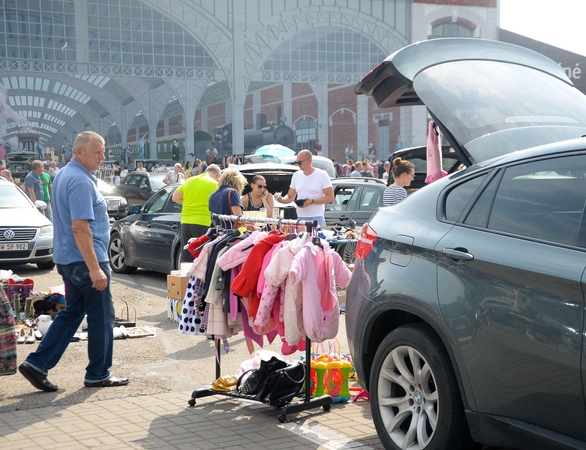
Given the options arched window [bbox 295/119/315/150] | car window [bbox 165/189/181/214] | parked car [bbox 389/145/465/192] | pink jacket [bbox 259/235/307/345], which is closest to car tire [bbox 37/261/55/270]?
car window [bbox 165/189/181/214]

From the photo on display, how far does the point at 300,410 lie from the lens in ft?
19.1

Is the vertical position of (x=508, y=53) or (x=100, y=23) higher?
(x=100, y=23)

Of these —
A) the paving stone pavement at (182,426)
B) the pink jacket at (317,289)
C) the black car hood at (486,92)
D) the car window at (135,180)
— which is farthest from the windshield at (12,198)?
the pink jacket at (317,289)

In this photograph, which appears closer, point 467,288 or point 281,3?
point 467,288

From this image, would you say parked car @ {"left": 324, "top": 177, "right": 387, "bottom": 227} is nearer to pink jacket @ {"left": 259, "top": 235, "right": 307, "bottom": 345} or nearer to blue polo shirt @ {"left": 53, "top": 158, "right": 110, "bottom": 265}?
blue polo shirt @ {"left": 53, "top": 158, "right": 110, "bottom": 265}

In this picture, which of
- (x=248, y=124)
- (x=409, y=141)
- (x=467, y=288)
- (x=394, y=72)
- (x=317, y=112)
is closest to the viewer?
(x=467, y=288)

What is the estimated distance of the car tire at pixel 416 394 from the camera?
431 centimetres

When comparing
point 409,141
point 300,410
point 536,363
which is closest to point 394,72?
point 300,410

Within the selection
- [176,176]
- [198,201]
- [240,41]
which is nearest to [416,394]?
[198,201]

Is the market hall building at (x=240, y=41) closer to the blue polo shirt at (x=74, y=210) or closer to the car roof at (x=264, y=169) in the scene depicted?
the car roof at (x=264, y=169)

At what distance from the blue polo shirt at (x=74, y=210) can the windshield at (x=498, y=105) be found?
2647mm

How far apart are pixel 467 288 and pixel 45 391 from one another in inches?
153

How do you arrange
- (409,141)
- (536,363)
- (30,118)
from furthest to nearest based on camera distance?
(30,118) → (409,141) → (536,363)

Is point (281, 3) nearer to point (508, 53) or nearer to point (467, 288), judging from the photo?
point (508, 53)
